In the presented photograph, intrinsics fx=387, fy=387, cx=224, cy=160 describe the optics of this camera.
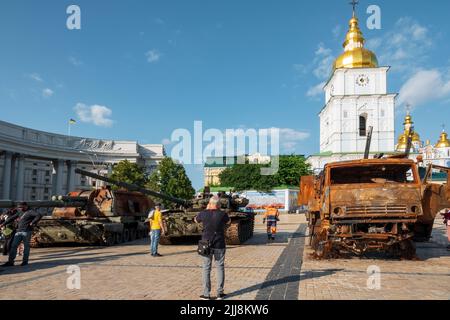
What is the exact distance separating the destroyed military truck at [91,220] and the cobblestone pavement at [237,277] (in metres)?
1.91

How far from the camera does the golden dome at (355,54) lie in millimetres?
57219

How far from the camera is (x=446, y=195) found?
30.5 feet

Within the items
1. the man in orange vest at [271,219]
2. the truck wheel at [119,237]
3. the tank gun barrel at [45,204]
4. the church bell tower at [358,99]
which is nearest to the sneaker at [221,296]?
the tank gun barrel at [45,204]

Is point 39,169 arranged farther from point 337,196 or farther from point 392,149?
point 337,196

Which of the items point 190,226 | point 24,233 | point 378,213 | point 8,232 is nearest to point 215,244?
point 378,213

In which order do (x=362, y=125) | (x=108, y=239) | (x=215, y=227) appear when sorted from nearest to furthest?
(x=215, y=227)
(x=108, y=239)
(x=362, y=125)

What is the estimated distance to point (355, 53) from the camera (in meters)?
57.7

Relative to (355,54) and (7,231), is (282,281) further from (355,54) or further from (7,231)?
(355,54)

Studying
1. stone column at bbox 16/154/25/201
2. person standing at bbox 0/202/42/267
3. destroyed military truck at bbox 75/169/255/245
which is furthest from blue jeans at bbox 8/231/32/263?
stone column at bbox 16/154/25/201

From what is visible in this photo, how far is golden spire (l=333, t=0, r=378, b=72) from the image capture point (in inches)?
2253

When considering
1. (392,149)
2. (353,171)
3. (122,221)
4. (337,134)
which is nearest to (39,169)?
(337,134)

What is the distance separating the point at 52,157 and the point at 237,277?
58770 mm

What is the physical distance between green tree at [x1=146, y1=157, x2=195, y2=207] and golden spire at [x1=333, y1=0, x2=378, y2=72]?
30.1 meters

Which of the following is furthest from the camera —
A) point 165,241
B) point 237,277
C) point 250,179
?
point 250,179
